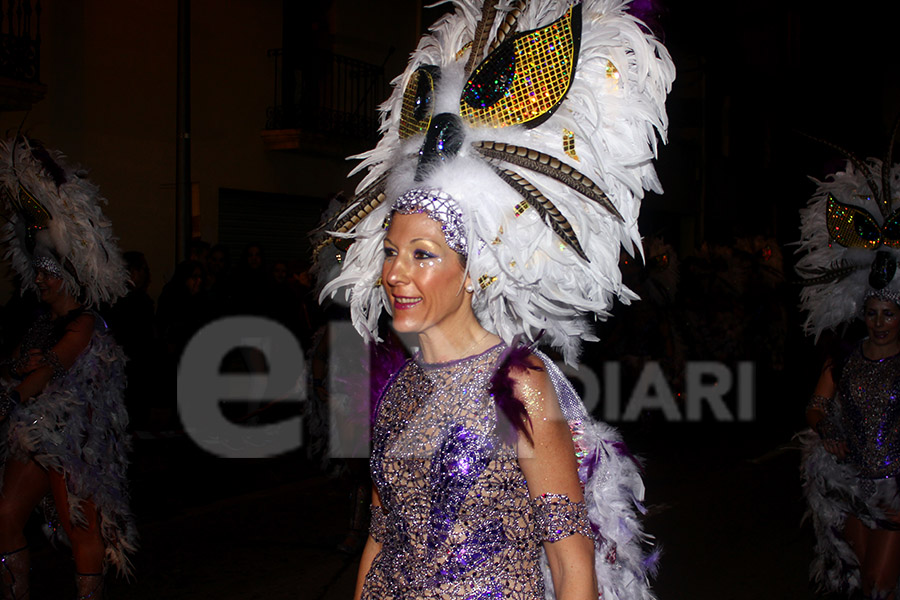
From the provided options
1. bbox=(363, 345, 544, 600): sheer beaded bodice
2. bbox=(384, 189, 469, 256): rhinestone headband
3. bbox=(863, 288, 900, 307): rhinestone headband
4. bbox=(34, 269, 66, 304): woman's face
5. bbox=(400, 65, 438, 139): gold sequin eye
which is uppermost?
bbox=(400, 65, 438, 139): gold sequin eye

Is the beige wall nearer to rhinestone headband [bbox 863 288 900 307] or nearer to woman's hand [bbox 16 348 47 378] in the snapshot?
woman's hand [bbox 16 348 47 378]

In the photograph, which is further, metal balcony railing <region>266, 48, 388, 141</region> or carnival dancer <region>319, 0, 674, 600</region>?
metal balcony railing <region>266, 48, 388, 141</region>

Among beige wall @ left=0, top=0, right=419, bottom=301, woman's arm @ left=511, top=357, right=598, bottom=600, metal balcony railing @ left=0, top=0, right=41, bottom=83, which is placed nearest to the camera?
woman's arm @ left=511, top=357, right=598, bottom=600

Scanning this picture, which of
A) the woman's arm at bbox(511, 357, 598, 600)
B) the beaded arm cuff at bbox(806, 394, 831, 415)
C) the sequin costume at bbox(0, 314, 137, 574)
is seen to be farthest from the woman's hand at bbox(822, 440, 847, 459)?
the sequin costume at bbox(0, 314, 137, 574)

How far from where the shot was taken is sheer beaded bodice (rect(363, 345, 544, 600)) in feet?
6.94

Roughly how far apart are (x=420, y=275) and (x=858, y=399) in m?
3.42

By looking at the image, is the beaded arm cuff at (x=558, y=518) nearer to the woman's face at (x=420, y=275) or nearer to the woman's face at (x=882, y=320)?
the woman's face at (x=420, y=275)

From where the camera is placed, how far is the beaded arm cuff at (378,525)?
7.70ft

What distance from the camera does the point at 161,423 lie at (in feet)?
29.0

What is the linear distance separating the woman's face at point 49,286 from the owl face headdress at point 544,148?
2.84 meters

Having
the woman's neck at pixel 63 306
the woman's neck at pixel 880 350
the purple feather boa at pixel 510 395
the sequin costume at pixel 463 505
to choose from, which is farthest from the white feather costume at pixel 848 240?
the woman's neck at pixel 63 306

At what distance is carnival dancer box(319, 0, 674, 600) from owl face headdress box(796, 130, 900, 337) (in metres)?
2.96

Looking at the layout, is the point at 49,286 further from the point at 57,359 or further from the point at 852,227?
the point at 852,227

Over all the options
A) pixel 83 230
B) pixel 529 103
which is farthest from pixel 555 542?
pixel 83 230
